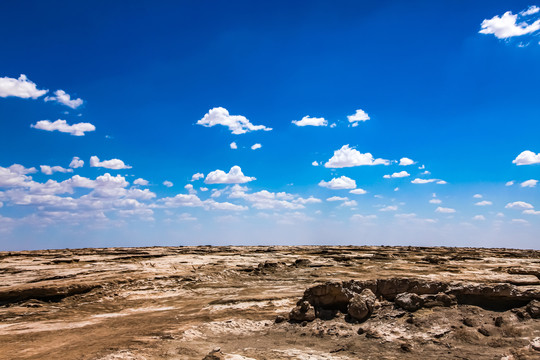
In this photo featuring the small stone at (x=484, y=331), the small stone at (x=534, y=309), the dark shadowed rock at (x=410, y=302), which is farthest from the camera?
the dark shadowed rock at (x=410, y=302)

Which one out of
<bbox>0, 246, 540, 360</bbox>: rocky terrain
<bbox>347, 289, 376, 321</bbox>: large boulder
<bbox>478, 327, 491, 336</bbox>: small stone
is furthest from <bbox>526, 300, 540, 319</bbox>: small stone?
<bbox>347, 289, 376, 321</bbox>: large boulder

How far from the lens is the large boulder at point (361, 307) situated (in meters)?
9.06

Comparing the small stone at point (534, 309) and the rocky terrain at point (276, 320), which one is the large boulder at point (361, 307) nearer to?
the rocky terrain at point (276, 320)

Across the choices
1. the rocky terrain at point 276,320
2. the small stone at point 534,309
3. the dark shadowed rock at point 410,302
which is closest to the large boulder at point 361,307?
the rocky terrain at point 276,320

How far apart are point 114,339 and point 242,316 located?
12.4 feet

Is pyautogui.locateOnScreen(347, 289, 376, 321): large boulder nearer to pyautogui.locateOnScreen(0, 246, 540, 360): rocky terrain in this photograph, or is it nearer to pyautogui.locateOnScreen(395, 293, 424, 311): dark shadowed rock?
pyautogui.locateOnScreen(0, 246, 540, 360): rocky terrain

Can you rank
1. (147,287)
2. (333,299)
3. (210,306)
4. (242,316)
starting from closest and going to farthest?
(333,299), (242,316), (210,306), (147,287)

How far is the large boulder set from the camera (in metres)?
9.06

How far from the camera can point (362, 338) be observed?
819 centimetres

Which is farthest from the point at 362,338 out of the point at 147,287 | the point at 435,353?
the point at 147,287

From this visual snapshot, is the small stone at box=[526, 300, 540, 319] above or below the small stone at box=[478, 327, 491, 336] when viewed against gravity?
above

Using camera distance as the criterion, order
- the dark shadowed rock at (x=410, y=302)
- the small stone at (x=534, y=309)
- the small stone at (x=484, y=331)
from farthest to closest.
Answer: the dark shadowed rock at (x=410, y=302), the small stone at (x=534, y=309), the small stone at (x=484, y=331)

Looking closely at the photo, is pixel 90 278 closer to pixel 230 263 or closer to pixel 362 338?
pixel 230 263

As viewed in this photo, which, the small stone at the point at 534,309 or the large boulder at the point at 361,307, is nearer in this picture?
the small stone at the point at 534,309
